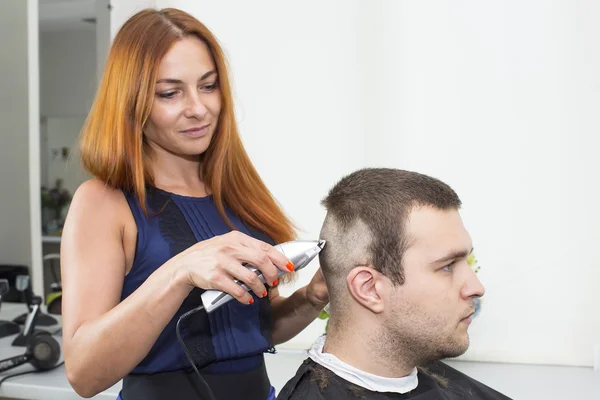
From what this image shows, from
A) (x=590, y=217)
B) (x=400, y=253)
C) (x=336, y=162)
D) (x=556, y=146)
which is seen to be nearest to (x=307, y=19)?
(x=336, y=162)

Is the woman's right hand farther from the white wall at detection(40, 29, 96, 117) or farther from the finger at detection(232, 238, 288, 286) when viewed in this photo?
the white wall at detection(40, 29, 96, 117)

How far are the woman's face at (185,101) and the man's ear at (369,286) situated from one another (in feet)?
1.42

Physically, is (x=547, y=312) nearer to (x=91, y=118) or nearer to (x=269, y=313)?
(x=269, y=313)

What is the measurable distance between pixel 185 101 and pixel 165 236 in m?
0.29

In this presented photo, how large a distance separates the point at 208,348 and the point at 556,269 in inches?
52.9

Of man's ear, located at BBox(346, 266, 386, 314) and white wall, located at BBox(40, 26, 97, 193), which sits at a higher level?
white wall, located at BBox(40, 26, 97, 193)

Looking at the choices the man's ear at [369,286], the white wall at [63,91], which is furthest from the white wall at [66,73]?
the man's ear at [369,286]

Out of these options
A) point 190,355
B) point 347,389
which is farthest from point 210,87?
point 347,389

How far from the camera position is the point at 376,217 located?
1.27 m

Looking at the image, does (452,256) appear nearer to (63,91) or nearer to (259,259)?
(259,259)

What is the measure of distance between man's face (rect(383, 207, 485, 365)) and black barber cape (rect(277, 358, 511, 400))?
0.16 meters

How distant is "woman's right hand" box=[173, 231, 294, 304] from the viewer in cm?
108

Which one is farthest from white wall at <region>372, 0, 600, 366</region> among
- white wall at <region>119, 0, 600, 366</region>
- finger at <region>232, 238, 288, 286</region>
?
finger at <region>232, 238, 288, 286</region>

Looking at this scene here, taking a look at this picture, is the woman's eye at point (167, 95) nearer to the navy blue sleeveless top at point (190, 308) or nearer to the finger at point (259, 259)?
the navy blue sleeveless top at point (190, 308)
